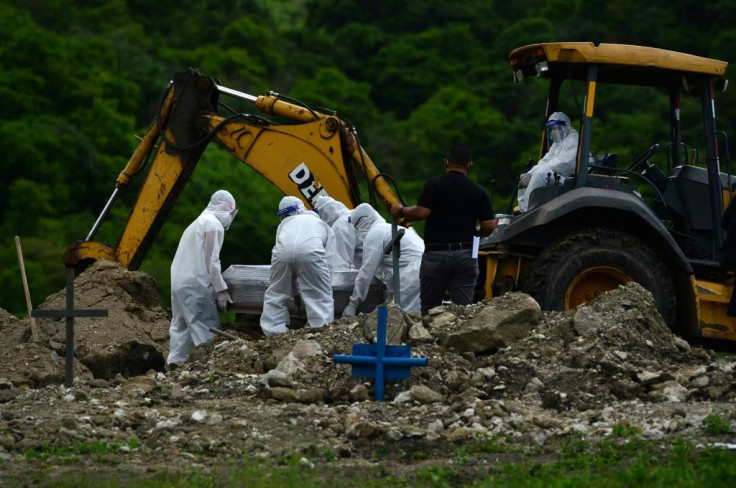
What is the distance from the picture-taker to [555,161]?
43.2 feet

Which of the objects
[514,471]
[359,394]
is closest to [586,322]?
[359,394]

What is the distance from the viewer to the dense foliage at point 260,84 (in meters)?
53.8

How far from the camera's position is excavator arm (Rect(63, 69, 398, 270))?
633 inches

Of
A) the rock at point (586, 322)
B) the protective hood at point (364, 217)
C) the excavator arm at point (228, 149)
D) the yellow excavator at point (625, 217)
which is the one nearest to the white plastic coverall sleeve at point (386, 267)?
the protective hood at point (364, 217)

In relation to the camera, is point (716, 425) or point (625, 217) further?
point (625, 217)

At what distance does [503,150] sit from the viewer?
62969 millimetres

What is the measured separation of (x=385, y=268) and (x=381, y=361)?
4272 mm

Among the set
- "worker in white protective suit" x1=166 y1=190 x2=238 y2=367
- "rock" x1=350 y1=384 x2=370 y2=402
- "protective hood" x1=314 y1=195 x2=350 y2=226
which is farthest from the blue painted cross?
"protective hood" x1=314 y1=195 x2=350 y2=226

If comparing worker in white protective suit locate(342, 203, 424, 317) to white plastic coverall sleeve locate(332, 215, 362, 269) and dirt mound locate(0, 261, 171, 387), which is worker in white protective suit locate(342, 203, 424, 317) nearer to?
white plastic coverall sleeve locate(332, 215, 362, 269)

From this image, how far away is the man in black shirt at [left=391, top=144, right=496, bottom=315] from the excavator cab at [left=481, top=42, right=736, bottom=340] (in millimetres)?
486

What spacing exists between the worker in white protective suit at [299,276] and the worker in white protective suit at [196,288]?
0.66 m

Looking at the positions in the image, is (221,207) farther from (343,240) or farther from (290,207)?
(343,240)

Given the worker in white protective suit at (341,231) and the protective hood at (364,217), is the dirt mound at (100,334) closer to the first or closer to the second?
the worker in white protective suit at (341,231)

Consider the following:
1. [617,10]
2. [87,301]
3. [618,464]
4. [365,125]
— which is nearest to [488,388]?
[618,464]
